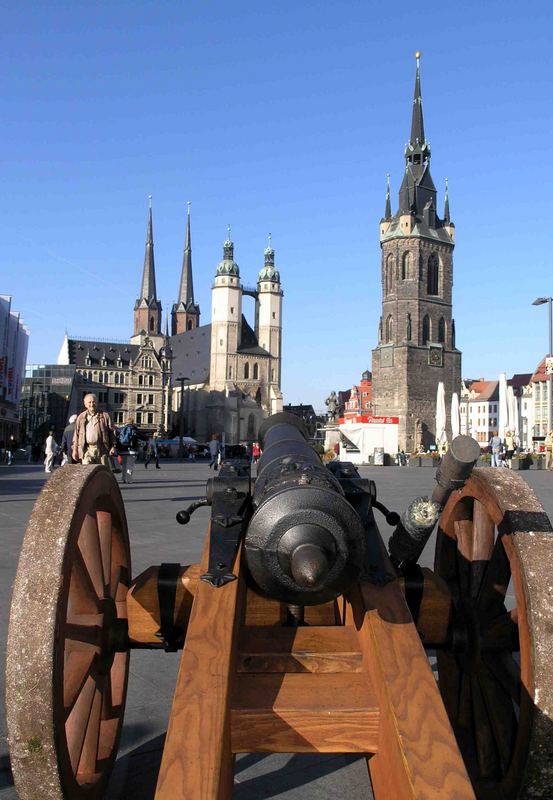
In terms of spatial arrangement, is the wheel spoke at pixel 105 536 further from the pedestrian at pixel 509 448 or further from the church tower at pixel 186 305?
the church tower at pixel 186 305

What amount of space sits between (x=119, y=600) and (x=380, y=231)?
248 feet

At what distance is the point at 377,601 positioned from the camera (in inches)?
90.2

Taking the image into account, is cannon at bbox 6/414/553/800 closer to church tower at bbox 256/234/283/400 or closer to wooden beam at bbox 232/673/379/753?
wooden beam at bbox 232/673/379/753

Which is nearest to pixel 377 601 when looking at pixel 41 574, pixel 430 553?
pixel 41 574

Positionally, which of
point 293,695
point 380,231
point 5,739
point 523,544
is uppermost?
point 380,231

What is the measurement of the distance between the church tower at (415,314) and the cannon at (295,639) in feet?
217

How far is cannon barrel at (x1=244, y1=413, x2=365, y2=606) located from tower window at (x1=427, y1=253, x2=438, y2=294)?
73668mm

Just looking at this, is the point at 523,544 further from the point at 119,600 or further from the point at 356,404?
the point at 356,404

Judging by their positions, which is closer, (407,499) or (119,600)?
(119,600)

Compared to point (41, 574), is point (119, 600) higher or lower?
lower

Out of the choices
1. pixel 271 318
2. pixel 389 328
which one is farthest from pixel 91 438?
pixel 271 318

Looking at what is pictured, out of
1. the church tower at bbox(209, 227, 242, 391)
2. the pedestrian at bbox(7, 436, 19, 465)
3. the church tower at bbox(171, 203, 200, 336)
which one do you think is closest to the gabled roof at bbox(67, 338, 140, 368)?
the church tower at bbox(209, 227, 242, 391)

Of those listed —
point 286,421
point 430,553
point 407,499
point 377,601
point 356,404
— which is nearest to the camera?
point 377,601

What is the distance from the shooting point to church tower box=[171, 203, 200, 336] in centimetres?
11888
